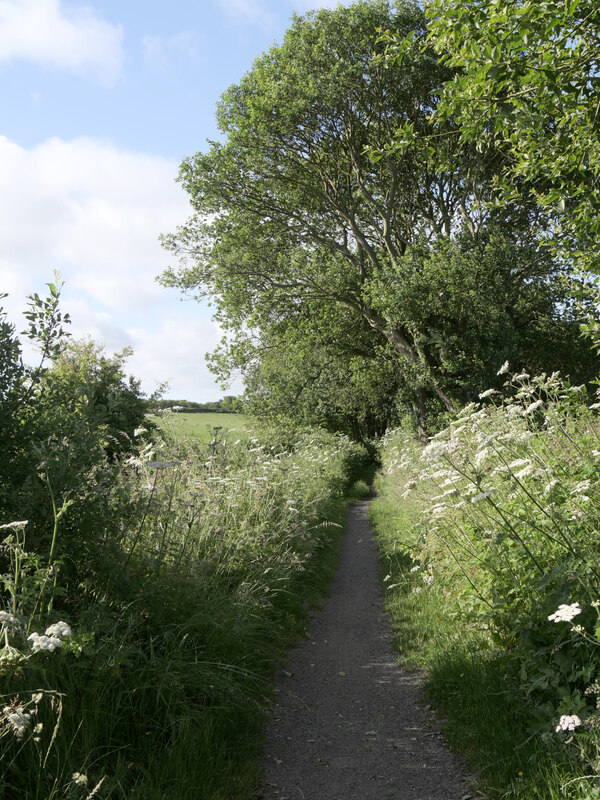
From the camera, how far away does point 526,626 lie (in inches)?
167

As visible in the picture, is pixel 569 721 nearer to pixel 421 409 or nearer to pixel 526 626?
pixel 526 626

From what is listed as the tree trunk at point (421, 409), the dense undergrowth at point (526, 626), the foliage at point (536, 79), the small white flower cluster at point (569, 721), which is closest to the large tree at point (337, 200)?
the tree trunk at point (421, 409)

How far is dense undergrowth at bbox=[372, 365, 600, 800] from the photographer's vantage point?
3445mm

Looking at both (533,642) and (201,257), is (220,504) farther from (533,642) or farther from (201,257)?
(201,257)

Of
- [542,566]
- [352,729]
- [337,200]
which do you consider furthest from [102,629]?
[337,200]

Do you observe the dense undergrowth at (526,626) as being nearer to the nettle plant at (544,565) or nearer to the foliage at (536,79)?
the nettle plant at (544,565)

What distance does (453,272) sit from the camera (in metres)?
19.0

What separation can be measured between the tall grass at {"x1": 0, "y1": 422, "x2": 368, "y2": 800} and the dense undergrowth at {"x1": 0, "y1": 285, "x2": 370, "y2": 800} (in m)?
0.01

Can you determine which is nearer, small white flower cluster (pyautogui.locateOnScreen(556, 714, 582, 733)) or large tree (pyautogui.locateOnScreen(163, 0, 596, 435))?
small white flower cluster (pyautogui.locateOnScreen(556, 714, 582, 733))

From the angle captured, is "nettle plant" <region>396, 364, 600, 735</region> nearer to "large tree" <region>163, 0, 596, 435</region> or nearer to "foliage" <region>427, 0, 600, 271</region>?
"foliage" <region>427, 0, 600, 271</region>

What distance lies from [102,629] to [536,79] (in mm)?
6435

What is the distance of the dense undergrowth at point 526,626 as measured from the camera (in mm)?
3445

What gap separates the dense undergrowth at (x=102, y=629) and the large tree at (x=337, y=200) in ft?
50.3

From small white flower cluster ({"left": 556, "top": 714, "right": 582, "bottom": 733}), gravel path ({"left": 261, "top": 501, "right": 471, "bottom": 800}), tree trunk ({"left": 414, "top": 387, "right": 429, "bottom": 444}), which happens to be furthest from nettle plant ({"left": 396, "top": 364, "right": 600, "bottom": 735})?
tree trunk ({"left": 414, "top": 387, "right": 429, "bottom": 444})
